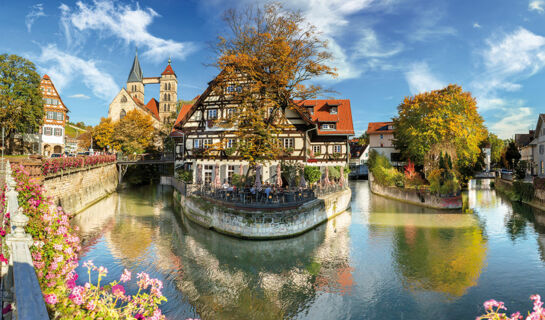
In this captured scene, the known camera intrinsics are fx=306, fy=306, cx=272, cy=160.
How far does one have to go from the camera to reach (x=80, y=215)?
2630 cm

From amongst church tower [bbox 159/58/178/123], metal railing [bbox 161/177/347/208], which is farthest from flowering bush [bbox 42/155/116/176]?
church tower [bbox 159/58/178/123]

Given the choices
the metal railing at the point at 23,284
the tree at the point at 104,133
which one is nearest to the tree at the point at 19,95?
the tree at the point at 104,133

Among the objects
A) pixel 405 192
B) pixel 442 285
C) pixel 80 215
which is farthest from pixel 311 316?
pixel 405 192

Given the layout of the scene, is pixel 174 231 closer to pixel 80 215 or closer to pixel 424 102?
pixel 80 215

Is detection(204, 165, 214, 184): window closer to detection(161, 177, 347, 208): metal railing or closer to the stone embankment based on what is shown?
the stone embankment

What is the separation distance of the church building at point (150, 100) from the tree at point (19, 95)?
28.5 meters

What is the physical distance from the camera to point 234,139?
28.5 m

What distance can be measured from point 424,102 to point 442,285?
31.4 metres

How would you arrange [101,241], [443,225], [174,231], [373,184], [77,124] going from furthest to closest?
[77,124], [373,184], [443,225], [174,231], [101,241]

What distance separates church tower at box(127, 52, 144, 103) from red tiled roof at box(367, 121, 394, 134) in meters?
71.7

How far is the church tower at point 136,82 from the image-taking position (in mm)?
98819

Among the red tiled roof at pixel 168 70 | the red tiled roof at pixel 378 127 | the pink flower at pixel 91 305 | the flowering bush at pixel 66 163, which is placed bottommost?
the pink flower at pixel 91 305

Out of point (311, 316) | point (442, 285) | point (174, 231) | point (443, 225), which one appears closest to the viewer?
point (311, 316)

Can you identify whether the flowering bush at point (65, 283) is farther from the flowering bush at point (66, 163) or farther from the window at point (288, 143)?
the window at point (288, 143)
